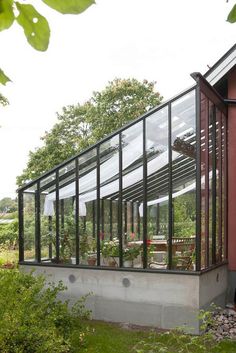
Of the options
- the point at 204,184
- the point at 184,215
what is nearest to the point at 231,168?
the point at 204,184

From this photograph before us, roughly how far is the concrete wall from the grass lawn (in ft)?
1.08

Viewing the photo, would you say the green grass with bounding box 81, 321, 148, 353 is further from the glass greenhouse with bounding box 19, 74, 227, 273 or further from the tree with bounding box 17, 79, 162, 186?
the tree with bounding box 17, 79, 162, 186

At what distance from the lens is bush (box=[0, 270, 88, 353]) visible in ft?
16.3

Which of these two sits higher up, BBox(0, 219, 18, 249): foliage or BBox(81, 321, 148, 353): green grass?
BBox(0, 219, 18, 249): foliage

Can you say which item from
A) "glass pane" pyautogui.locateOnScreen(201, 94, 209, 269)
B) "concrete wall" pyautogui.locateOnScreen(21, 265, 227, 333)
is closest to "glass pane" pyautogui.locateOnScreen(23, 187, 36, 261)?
"concrete wall" pyautogui.locateOnScreen(21, 265, 227, 333)

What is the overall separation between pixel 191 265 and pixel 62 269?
2466 millimetres

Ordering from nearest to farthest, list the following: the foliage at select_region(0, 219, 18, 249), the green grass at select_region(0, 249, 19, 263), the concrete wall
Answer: the concrete wall
the green grass at select_region(0, 249, 19, 263)
the foliage at select_region(0, 219, 18, 249)

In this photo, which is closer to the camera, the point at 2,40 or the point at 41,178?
the point at 2,40

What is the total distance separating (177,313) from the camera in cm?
737

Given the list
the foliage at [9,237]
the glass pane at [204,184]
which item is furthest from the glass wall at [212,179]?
the foliage at [9,237]

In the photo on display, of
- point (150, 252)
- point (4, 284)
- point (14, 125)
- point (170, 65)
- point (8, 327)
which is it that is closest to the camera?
point (8, 327)

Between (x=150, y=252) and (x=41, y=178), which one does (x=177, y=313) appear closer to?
(x=150, y=252)

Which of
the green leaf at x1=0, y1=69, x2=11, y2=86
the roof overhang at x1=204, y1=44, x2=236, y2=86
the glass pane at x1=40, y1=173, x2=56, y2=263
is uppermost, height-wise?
the roof overhang at x1=204, y1=44, x2=236, y2=86

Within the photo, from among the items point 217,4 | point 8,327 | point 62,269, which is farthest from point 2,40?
point 62,269
